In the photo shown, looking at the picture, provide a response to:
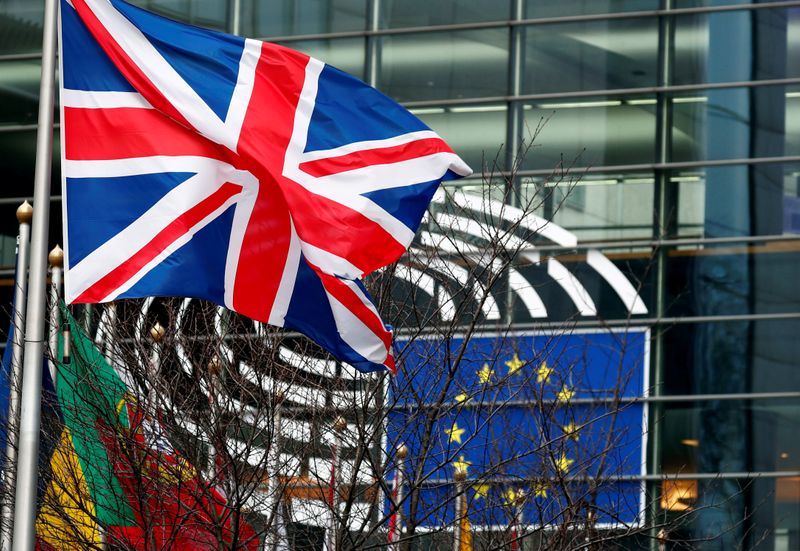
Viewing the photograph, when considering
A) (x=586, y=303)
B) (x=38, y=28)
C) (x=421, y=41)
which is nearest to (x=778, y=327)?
(x=586, y=303)

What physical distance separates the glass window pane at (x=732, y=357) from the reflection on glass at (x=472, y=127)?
403cm

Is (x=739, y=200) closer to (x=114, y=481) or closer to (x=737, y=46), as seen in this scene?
(x=737, y=46)

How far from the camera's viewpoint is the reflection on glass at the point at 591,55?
2314cm

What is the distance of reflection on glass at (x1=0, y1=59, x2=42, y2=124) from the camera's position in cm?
2652

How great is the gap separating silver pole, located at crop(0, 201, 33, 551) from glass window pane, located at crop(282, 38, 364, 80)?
921cm

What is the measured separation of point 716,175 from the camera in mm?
22438

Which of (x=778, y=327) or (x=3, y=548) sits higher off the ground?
(x=778, y=327)

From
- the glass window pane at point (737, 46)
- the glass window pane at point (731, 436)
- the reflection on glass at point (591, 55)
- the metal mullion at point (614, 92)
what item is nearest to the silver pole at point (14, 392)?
the metal mullion at point (614, 92)

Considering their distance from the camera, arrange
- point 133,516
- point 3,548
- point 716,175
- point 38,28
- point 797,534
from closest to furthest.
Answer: point 133,516, point 3,548, point 797,534, point 716,175, point 38,28

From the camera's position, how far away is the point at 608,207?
22703mm

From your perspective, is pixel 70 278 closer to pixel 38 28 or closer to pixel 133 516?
pixel 133 516

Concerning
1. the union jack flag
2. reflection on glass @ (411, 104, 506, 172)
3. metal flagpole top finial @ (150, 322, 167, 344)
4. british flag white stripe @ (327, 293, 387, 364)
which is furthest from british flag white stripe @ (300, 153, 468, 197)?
reflection on glass @ (411, 104, 506, 172)

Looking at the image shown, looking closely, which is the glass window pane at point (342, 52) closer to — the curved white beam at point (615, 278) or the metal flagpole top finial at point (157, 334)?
the curved white beam at point (615, 278)

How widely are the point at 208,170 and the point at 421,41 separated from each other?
16307 mm
